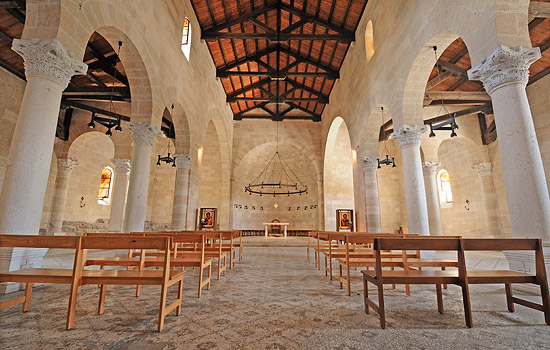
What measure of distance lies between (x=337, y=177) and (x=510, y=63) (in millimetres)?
11123

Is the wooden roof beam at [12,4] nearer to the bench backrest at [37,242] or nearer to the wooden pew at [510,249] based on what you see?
the bench backrest at [37,242]

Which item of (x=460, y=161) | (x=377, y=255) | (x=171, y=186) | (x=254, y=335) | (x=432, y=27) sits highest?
(x=432, y=27)

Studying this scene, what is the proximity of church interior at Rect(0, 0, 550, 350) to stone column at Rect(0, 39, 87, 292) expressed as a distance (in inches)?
0.7

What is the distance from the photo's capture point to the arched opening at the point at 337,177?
13805mm

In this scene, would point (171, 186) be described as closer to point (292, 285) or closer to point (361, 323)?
point (292, 285)

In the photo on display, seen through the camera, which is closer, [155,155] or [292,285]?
[292,285]

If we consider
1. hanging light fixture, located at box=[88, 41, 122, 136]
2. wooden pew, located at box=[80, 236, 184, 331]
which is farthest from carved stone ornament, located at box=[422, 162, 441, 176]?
wooden pew, located at box=[80, 236, 184, 331]

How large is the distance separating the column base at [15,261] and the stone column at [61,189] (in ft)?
28.5

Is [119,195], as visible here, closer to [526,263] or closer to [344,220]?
[344,220]

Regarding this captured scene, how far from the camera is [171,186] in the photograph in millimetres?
13359

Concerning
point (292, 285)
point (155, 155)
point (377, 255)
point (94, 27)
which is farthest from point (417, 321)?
point (155, 155)

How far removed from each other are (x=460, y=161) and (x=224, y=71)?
1102 cm

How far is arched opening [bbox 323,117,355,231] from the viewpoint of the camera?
543 inches

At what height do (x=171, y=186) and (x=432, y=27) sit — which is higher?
(x=432, y=27)
